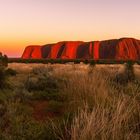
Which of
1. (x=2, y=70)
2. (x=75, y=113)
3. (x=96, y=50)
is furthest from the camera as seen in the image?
(x=96, y=50)

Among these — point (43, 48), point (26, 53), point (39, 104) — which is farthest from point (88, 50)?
point (39, 104)

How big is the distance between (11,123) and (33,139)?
120 cm

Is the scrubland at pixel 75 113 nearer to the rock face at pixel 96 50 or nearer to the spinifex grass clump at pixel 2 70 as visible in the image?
the spinifex grass clump at pixel 2 70

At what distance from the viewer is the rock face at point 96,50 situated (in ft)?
383

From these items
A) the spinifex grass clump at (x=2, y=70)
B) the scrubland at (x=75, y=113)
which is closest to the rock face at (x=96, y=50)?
the spinifex grass clump at (x=2, y=70)

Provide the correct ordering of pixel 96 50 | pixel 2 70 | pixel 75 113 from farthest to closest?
pixel 96 50 < pixel 2 70 < pixel 75 113

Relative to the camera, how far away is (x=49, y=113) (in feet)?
28.2

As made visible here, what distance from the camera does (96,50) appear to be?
122 m

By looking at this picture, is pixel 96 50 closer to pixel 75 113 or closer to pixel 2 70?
pixel 2 70

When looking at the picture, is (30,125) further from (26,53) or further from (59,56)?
(26,53)

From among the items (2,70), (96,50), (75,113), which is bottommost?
(96,50)

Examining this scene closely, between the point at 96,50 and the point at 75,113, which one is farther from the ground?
Answer: the point at 75,113

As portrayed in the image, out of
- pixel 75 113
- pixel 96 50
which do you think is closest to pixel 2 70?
pixel 75 113

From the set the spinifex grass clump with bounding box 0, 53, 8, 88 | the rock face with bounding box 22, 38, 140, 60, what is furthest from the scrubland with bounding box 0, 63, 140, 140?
the rock face with bounding box 22, 38, 140, 60
